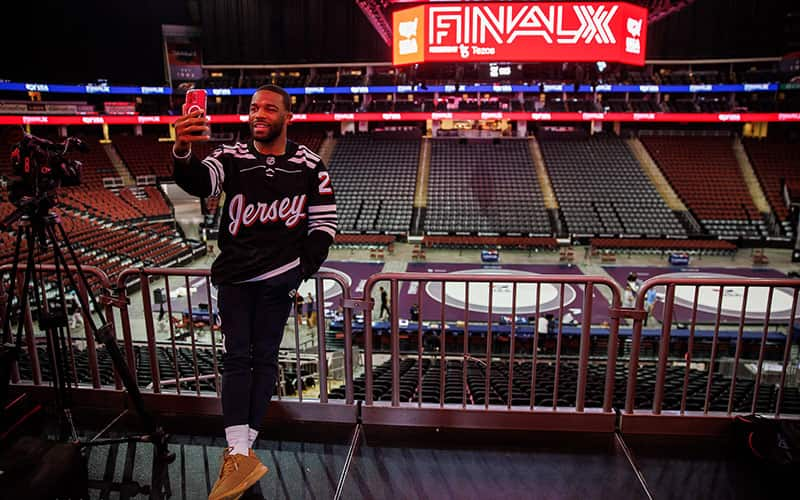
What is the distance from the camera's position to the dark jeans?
8.41 ft

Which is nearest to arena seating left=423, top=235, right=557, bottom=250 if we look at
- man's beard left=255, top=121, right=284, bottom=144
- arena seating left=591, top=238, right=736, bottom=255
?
arena seating left=591, top=238, right=736, bottom=255

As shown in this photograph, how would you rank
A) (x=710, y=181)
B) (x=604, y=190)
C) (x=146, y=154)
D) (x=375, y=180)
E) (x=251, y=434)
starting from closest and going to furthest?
(x=251, y=434) → (x=604, y=190) → (x=710, y=181) → (x=375, y=180) → (x=146, y=154)

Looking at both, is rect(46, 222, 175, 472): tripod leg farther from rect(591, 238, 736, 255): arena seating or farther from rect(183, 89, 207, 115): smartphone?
rect(591, 238, 736, 255): arena seating

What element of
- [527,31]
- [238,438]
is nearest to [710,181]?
[527,31]

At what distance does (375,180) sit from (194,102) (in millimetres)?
24306

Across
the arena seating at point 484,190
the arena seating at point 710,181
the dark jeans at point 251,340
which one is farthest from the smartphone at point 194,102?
the arena seating at point 710,181

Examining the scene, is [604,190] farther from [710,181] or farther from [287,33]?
[287,33]

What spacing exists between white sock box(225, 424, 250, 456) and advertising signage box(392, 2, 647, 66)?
1155cm

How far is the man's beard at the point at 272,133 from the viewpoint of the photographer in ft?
8.21

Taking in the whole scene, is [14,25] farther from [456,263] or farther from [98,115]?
[456,263]

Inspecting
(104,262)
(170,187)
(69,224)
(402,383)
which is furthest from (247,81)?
(402,383)

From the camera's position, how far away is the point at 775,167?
25672 millimetres

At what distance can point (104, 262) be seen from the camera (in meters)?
15.3

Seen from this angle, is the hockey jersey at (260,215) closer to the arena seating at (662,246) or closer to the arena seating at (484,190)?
the arena seating at (662,246)
